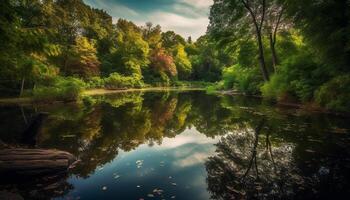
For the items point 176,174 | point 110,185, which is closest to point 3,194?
point 110,185

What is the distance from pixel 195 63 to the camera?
70688 millimetres

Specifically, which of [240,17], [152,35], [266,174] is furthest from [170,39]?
[266,174]

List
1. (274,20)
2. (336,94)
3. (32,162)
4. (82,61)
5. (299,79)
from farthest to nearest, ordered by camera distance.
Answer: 1. (82,61)
2. (274,20)
3. (299,79)
4. (336,94)
5. (32,162)

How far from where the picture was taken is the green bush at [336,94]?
38.1 feet

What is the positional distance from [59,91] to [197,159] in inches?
721

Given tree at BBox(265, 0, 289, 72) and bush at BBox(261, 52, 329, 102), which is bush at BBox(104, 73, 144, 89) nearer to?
tree at BBox(265, 0, 289, 72)

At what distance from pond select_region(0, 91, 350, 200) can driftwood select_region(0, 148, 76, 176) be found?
0.21 metres

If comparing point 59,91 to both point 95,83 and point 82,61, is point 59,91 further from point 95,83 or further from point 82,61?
point 95,83

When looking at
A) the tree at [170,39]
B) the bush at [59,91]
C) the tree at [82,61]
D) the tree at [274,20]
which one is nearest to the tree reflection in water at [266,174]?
the tree at [274,20]

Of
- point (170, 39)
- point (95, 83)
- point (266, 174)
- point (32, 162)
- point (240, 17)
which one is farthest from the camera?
point (170, 39)

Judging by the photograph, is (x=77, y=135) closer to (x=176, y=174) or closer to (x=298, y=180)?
(x=176, y=174)

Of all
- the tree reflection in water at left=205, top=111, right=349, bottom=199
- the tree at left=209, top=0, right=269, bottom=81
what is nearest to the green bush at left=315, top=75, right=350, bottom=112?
the tree reflection in water at left=205, top=111, right=349, bottom=199

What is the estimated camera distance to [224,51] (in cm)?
3138

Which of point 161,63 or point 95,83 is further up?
point 161,63
